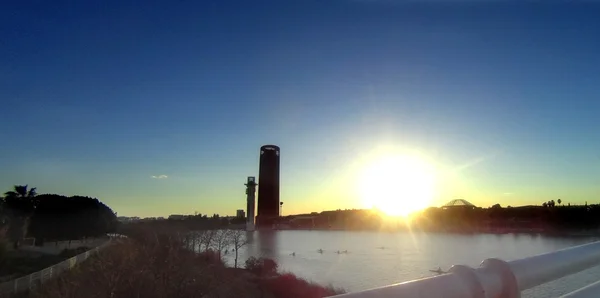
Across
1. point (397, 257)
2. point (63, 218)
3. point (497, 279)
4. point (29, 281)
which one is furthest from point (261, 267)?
point (497, 279)

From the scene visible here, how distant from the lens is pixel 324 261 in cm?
4750

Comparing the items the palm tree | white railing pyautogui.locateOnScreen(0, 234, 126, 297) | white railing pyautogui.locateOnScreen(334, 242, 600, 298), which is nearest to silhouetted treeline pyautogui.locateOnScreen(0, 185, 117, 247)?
the palm tree

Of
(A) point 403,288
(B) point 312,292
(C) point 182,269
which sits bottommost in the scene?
(B) point 312,292

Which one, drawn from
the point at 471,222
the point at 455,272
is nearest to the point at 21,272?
the point at 455,272

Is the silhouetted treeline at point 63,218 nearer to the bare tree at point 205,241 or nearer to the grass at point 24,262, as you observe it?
the grass at point 24,262

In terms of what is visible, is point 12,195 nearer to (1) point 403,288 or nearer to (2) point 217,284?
(2) point 217,284

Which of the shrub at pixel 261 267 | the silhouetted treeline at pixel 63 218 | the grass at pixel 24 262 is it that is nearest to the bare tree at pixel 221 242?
the shrub at pixel 261 267

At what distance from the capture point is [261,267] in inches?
1531

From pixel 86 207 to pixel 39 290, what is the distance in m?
32.1

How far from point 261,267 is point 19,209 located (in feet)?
66.8

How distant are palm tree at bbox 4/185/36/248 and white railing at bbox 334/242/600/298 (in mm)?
38258

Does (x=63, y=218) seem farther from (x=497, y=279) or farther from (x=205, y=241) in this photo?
(x=497, y=279)

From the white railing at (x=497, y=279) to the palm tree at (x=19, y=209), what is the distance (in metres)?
38.3

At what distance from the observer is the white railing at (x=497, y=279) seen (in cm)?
132
